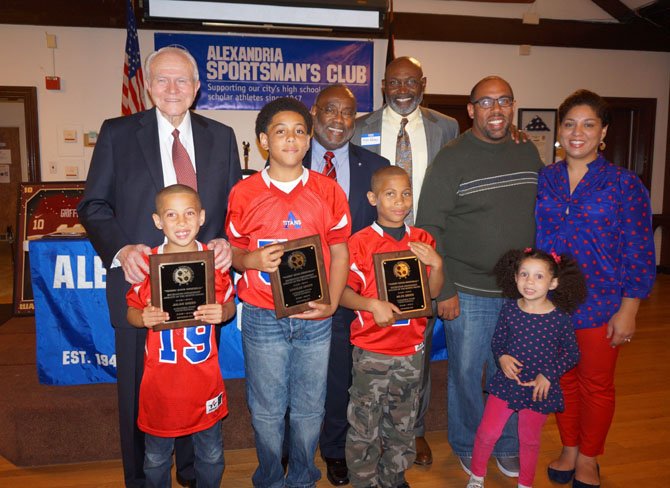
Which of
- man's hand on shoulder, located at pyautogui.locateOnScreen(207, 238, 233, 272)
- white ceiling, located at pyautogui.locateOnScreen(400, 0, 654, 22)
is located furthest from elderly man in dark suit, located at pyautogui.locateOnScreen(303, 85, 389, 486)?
white ceiling, located at pyautogui.locateOnScreen(400, 0, 654, 22)

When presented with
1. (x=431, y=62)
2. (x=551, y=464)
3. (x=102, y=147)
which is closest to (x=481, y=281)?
(x=551, y=464)

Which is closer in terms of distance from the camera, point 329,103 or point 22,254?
point 329,103

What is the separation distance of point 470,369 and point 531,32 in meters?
6.59

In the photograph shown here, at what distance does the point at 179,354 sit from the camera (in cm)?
198

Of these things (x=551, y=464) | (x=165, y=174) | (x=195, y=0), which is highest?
(x=195, y=0)

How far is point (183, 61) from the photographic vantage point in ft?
6.92

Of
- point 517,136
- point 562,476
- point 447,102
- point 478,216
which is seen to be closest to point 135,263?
point 478,216

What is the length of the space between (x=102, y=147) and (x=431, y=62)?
19.8 feet

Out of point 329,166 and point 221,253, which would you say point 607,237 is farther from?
point 221,253

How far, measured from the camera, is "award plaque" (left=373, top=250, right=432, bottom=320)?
7.16 feet

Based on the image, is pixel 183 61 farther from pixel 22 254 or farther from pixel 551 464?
pixel 22 254

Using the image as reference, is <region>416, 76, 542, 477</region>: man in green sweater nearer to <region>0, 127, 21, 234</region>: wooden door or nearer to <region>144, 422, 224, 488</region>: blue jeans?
<region>144, 422, 224, 488</region>: blue jeans

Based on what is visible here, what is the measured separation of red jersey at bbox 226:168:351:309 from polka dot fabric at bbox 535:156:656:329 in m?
1.12

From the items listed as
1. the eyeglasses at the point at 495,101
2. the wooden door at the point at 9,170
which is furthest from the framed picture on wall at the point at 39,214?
the wooden door at the point at 9,170
